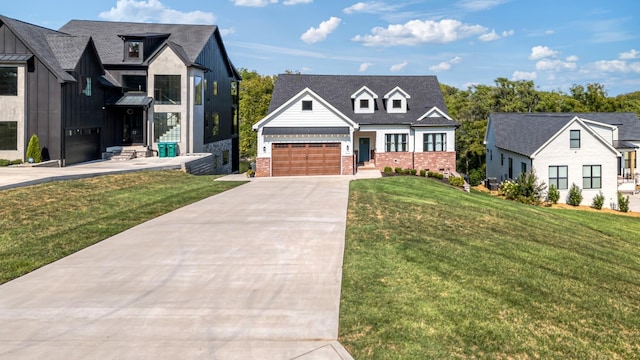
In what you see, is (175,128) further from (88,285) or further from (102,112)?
Result: (88,285)

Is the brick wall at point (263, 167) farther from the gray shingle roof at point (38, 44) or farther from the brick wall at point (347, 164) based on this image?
the gray shingle roof at point (38, 44)

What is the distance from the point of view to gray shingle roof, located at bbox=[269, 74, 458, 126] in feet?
111

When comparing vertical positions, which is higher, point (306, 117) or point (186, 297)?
point (306, 117)

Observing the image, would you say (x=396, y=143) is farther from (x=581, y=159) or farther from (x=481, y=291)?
(x=481, y=291)

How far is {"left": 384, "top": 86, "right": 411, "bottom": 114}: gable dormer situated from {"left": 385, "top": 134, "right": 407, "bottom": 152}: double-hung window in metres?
2.27

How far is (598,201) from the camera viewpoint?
2711 centimetres

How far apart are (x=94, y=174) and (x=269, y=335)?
18.1 metres

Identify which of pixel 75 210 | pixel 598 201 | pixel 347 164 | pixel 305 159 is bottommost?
pixel 598 201

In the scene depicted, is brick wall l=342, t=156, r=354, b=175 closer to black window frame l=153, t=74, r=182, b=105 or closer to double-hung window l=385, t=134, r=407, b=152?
double-hung window l=385, t=134, r=407, b=152

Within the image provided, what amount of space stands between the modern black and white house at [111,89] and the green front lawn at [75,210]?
26.8 ft

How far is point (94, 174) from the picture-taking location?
20.6 m

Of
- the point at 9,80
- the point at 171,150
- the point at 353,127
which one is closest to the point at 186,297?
the point at 353,127

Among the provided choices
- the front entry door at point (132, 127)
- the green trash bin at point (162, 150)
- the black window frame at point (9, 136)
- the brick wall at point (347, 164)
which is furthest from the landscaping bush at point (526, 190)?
the black window frame at point (9, 136)

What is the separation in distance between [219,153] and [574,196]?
2869cm
